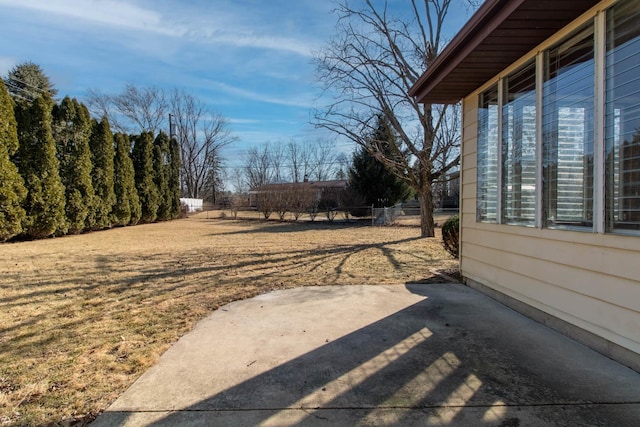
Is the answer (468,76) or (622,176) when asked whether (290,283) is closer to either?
(468,76)

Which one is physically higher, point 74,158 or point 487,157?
point 74,158

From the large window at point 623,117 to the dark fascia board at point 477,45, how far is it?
32cm

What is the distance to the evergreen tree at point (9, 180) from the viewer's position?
31.3 ft

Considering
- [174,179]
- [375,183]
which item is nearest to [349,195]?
[375,183]

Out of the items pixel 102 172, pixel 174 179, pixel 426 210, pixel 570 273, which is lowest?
pixel 570 273

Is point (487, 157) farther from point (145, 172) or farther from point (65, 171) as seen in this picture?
point (145, 172)

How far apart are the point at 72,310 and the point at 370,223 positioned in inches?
630

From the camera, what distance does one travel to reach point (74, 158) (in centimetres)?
1248

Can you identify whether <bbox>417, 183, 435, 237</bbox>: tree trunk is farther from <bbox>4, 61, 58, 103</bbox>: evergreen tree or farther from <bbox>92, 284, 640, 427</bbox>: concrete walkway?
<bbox>4, 61, 58, 103</bbox>: evergreen tree

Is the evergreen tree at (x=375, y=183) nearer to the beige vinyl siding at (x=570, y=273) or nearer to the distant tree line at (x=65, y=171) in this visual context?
the distant tree line at (x=65, y=171)

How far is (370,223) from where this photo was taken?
19000 millimetres

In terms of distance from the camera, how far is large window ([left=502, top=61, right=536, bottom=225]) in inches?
A: 139

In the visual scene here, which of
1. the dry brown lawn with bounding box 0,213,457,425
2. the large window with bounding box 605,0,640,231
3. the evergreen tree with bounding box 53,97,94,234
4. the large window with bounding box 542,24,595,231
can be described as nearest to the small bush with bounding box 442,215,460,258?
the dry brown lawn with bounding box 0,213,457,425

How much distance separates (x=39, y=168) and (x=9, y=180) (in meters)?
1.27
